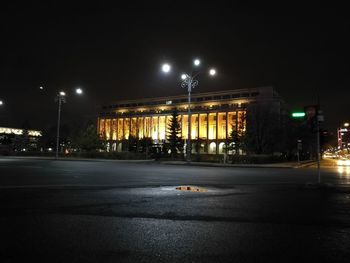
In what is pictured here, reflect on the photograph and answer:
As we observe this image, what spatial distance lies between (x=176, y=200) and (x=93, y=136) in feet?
207

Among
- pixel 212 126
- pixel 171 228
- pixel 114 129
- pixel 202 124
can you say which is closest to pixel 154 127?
pixel 114 129

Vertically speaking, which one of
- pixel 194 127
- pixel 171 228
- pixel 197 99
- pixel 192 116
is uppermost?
pixel 197 99

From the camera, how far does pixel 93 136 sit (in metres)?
71.5

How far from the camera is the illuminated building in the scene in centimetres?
11812

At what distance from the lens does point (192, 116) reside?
127500 millimetres

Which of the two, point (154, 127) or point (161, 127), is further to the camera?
point (154, 127)

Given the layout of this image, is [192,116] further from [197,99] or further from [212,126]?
[197,99]

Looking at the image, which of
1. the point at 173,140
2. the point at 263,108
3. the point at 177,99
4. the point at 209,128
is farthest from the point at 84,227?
the point at 177,99

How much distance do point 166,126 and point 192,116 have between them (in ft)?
34.8

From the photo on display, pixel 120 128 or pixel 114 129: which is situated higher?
pixel 120 128

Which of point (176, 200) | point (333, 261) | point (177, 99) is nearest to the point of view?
point (333, 261)

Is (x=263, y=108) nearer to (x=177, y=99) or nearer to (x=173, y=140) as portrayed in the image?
(x=173, y=140)

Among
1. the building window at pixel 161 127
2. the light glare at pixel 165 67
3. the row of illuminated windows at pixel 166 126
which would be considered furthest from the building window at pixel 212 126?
the light glare at pixel 165 67

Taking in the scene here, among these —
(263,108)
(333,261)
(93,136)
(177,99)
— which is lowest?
(333,261)
